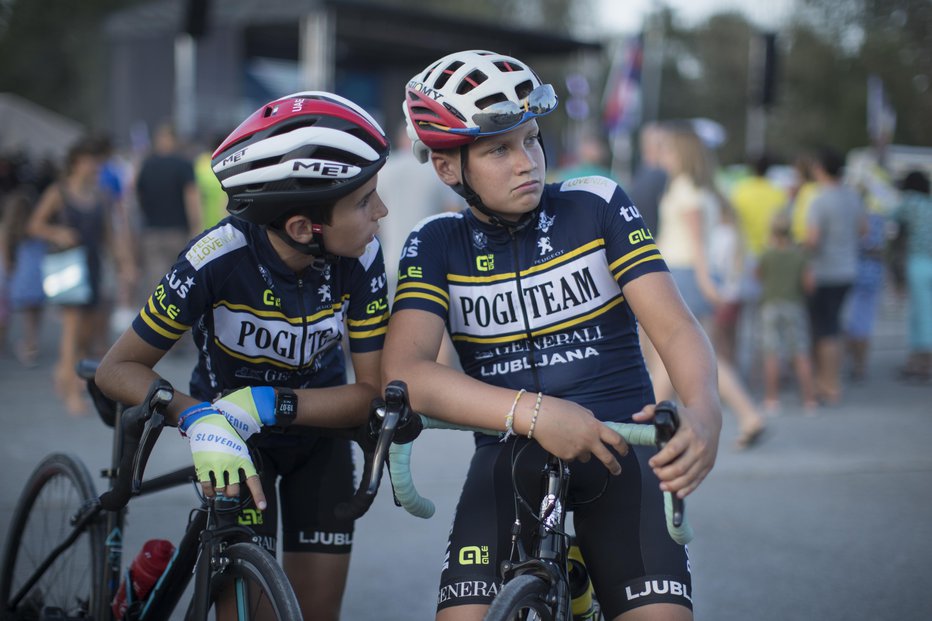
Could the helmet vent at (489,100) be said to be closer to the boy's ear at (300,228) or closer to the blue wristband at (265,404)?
the boy's ear at (300,228)

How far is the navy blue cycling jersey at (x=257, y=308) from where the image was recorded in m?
3.02

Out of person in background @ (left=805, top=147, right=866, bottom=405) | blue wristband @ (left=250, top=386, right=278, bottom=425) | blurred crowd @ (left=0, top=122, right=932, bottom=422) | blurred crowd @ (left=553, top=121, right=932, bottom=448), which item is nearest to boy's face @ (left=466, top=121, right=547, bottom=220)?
blue wristband @ (left=250, top=386, right=278, bottom=425)

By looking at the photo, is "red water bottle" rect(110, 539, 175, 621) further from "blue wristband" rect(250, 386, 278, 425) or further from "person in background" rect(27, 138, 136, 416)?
"person in background" rect(27, 138, 136, 416)

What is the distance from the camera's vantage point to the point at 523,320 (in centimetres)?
304

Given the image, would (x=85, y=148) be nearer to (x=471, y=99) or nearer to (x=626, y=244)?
(x=471, y=99)

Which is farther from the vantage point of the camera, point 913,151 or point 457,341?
point 913,151

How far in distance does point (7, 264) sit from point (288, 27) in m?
17.5

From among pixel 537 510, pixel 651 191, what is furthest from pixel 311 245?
pixel 651 191

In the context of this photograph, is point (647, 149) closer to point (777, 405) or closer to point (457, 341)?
point (777, 405)

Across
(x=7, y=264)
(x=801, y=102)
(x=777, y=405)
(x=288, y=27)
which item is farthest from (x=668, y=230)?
(x=801, y=102)

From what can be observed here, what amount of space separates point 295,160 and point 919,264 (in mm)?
9606

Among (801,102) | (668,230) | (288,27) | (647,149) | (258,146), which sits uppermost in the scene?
(801,102)

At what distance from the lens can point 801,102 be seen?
4609 cm

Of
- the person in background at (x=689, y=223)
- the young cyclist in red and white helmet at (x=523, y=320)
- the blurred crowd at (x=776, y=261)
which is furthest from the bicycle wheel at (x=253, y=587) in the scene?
the person in background at (x=689, y=223)
